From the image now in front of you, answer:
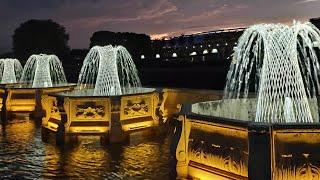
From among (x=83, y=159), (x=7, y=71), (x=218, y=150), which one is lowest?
(x=83, y=159)

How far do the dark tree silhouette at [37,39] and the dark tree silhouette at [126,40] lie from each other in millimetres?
A: 4957

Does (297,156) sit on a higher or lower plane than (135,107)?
lower

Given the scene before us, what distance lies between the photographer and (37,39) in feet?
192

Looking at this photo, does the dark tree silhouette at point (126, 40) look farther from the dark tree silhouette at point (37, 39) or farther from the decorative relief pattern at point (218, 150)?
the decorative relief pattern at point (218, 150)

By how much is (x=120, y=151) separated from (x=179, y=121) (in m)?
4.07

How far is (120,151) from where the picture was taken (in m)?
10.8

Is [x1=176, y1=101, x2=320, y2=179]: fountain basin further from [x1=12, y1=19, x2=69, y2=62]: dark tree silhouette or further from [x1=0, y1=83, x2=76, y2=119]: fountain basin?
[x1=12, y1=19, x2=69, y2=62]: dark tree silhouette

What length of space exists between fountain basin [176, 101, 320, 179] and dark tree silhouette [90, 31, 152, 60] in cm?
4891

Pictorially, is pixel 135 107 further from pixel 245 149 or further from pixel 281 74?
pixel 245 149

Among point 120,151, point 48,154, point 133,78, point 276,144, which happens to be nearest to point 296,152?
point 276,144

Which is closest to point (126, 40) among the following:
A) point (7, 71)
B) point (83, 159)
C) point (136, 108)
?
point (7, 71)

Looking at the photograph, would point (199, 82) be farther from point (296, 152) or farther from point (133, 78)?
point (296, 152)

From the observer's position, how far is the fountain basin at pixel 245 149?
18.1 ft

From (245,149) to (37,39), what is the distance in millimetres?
56220
